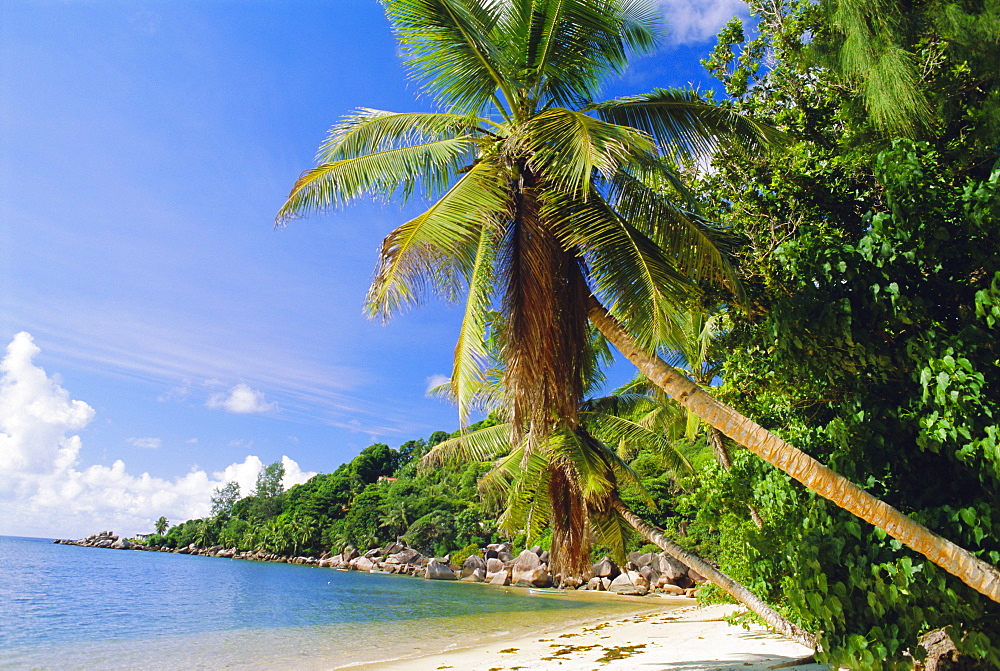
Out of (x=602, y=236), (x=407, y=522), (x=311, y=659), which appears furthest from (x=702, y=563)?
(x=407, y=522)

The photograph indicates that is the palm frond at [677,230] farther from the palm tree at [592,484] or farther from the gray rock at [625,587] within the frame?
the gray rock at [625,587]

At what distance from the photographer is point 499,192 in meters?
6.28

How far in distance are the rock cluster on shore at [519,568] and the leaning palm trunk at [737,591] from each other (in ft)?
46.3

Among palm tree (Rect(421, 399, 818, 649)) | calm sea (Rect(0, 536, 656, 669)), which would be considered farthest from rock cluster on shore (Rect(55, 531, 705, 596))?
palm tree (Rect(421, 399, 818, 649))

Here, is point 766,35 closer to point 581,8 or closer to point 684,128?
point 684,128

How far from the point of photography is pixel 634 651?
539 inches

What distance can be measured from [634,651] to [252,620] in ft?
54.2

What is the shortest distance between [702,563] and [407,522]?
49.8m

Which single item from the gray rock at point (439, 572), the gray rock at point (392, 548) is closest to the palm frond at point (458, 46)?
the gray rock at point (439, 572)

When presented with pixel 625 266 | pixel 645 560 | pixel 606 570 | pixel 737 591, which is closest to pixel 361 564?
pixel 606 570

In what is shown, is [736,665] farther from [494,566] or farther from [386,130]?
[494,566]

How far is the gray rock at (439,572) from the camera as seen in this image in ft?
152

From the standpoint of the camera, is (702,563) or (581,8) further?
(702,563)

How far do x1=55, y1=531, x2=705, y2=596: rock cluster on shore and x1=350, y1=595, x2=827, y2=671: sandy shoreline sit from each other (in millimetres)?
5120
